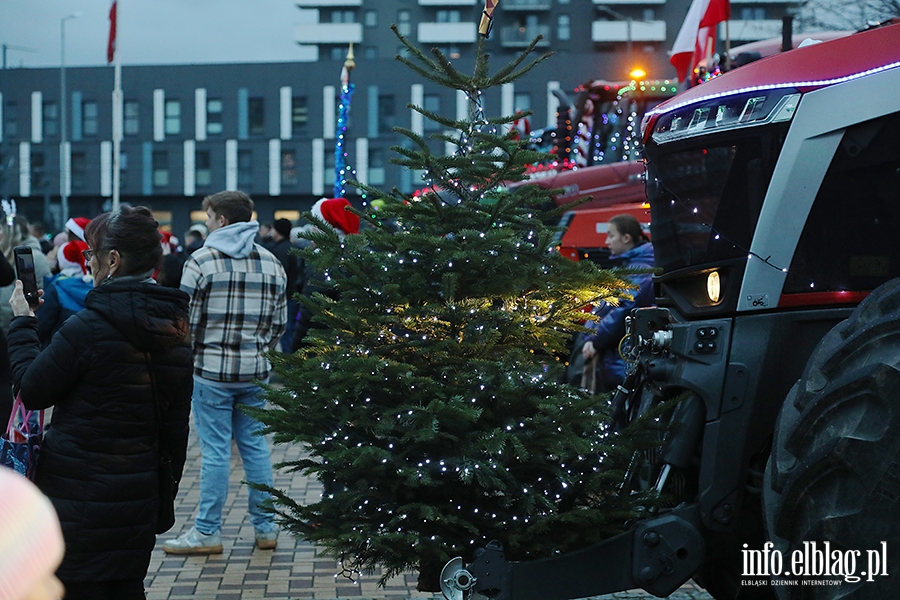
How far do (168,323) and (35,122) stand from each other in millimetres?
59101

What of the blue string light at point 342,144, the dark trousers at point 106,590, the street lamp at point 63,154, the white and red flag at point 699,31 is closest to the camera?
the dark trousers at point 106,590

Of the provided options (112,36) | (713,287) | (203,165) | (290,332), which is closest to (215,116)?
(203,165)

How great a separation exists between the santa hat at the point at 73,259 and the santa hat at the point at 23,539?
778 centimetres

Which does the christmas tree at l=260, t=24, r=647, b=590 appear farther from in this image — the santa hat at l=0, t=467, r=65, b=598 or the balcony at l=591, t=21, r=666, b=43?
the balcony at l=591, t=21, r=666, b=43

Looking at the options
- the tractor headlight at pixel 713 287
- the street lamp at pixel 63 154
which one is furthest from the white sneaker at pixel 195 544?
the street lamp at pixel 63 154

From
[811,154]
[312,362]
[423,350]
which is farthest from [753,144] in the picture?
[312,362]

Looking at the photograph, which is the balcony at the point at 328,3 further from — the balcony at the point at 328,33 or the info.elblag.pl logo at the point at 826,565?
the info.elblag.pl logo at the point at 826,565

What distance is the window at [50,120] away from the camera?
58312 mm

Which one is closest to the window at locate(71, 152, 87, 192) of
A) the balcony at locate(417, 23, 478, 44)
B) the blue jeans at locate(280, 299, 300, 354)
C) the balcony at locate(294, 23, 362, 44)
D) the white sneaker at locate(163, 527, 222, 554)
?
the balcony at locate(294, 23, 362, 44)

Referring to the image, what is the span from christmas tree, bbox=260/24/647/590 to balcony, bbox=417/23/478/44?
64.0 m

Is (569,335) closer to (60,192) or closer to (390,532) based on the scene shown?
(390,532)

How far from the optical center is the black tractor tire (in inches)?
115

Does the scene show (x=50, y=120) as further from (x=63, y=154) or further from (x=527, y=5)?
(x=527, y=5)

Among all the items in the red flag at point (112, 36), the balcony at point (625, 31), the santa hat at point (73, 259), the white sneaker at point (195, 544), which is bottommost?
the white sneaker at point (195, 544)
